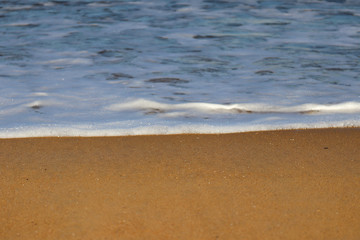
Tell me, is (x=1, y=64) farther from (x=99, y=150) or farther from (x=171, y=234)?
(x=171, y=234)

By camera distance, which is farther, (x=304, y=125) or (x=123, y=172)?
(x=304, y=125)

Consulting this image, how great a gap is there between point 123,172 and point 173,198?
0.30 meters

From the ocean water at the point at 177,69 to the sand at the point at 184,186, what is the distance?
200 mm

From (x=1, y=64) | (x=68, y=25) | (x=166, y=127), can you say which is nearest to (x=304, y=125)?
(x=166, y=127)

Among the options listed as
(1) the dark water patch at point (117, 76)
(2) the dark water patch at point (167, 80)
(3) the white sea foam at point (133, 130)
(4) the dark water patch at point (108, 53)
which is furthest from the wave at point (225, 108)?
(4) the dark water patch at point (108, 53)

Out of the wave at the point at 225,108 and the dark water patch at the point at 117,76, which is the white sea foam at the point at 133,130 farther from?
the dark water patch at the point at 117,76

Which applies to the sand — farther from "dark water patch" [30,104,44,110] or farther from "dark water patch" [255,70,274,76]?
"dark water patch" [255,70,274,76]

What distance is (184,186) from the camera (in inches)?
74.2

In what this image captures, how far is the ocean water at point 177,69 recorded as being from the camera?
2.72 meters

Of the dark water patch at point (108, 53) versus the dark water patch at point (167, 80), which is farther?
the dark water patch at point (108, 53)

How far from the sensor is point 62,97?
314 cm

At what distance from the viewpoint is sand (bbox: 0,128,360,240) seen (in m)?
1.59

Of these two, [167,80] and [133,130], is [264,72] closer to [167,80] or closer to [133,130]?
[167,80]

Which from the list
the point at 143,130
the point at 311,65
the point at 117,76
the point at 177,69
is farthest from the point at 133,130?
the point at 311,65
